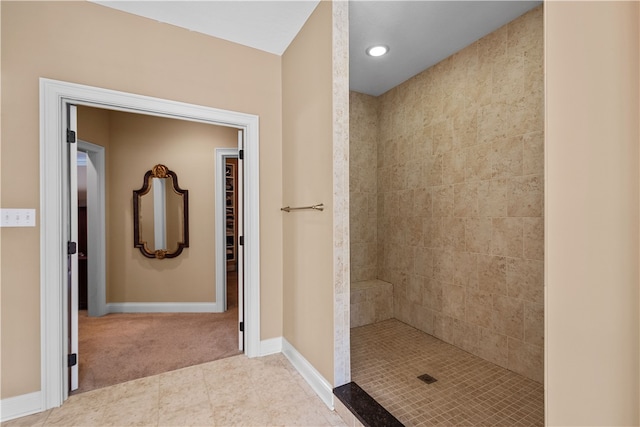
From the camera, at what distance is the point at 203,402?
6.02 ft

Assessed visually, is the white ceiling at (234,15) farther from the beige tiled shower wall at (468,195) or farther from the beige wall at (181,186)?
the beige wall at (181,186)

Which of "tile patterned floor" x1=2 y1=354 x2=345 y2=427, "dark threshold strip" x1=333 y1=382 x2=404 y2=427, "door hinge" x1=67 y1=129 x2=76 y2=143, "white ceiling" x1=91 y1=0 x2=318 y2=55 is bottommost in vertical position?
"tile patterned floor" x1=2 y1=354 x2=345 y2=427

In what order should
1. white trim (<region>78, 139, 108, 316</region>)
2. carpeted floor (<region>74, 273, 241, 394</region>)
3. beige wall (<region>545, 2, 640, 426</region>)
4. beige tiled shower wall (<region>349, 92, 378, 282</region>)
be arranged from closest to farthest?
beige wall (<region>545, 2, 640, 426</region>) → carpeted floor (<region>74, 273, 241, 394</region>) → beige tiled shower wall (<region>349, 92, 378, 282</region>) → white trim (<region>78, 139, 108, 316</region>)

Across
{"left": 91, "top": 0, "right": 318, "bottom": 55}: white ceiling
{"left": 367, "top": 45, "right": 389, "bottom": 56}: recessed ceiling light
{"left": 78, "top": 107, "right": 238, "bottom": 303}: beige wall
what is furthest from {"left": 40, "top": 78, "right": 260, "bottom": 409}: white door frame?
A: {"left": 367, "top": 45, "right": 389, "bottom": 56}: recessed ceiling light

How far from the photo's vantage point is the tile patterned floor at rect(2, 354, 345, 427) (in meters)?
1.67

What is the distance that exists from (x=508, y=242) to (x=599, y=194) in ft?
5.39

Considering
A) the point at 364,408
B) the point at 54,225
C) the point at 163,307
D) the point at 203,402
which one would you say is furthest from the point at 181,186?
the point at 364,408

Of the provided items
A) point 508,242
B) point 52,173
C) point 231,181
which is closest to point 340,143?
point 508,242

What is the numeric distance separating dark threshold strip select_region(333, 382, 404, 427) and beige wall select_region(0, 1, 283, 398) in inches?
37.3

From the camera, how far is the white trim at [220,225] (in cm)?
365

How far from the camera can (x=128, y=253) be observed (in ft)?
11.8

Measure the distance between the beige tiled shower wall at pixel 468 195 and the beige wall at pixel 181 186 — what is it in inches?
72.1

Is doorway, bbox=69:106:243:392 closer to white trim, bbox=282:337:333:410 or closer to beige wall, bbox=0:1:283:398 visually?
white trim, bbox=282:337:333:410

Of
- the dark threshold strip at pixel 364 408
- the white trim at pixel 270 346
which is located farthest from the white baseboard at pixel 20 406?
the dark threshold strip at pixel 364 408
